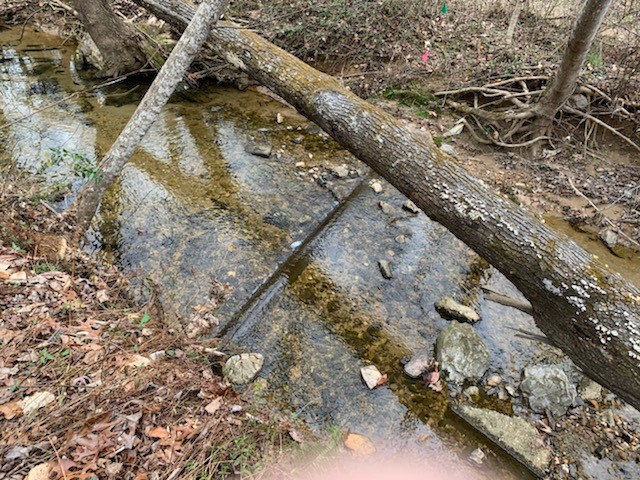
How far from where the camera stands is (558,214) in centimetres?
508

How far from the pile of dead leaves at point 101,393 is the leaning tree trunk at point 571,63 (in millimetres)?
5150

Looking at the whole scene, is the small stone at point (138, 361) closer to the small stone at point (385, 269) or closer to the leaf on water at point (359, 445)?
the leaf on water at point (359, 445)

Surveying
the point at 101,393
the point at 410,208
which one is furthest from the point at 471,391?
the point at 101,393

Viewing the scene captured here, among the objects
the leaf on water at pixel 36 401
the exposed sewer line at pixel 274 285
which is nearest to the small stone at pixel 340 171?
the exposed sewer line at pixel 274 285

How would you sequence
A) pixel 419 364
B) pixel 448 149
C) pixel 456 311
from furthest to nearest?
pixel 448 149
pixel 456 311
pixel 419 364

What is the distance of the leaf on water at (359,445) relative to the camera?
111 inches

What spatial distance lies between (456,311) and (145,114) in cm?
360

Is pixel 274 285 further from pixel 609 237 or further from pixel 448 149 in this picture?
pixel 609 237

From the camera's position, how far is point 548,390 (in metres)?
3.14

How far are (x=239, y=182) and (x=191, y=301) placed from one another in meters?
1.87

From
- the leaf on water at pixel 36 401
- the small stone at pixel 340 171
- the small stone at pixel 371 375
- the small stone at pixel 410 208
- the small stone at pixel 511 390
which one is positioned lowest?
the small stone at pixel 371 375

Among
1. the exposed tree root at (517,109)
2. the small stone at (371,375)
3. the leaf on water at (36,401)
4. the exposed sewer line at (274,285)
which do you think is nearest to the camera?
the leaf on water at (36,401)

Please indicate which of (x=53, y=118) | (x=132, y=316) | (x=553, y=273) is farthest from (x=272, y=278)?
(x=53, y=118)

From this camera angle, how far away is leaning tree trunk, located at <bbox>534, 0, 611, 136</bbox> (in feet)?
13.9
